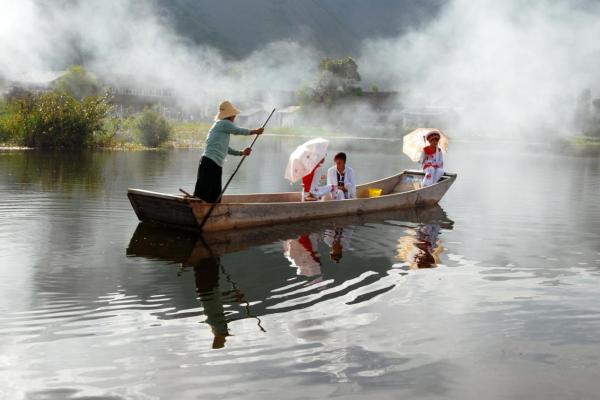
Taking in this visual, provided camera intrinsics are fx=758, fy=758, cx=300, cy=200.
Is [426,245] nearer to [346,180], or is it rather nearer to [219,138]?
[346,180]

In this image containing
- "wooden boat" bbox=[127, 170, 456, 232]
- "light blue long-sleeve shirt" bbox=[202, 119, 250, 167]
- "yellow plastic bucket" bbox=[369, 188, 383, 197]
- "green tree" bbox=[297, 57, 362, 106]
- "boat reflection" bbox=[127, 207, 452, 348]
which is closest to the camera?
"boat reflection" bbox=[127, 207, 452, 348]

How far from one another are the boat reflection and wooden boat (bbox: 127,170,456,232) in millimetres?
163

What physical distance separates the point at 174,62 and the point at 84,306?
10045 cm

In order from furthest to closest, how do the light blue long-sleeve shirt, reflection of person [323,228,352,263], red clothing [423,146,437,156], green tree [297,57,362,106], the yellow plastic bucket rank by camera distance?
1. green tree [297,57,362,106]
2. red clothing [423,146,437,156]
3. the yellow plastic bucket
4. the light blue long-sleeve shirt
5. reflection of person [323,228,352,263]

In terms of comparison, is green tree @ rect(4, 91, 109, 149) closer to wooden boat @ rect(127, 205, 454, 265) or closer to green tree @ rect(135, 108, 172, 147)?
green tree @ rect(135, 108, 172, 147)

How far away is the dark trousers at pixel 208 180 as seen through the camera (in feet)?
36.8

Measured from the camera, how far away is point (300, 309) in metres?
7.22

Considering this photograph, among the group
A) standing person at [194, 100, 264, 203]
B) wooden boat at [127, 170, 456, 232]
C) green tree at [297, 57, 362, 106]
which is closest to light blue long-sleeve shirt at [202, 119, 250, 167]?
standing person at [194, 100, 264, 203]

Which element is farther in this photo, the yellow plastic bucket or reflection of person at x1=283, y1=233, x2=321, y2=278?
the yellow plastic bucket

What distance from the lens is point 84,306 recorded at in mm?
7117

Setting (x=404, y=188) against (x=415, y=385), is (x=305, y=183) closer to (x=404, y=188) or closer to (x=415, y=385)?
(x=404, y=188)

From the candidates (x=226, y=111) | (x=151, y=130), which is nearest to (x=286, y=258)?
(x=226, y=111)

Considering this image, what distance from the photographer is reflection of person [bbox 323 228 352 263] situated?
10177 mm

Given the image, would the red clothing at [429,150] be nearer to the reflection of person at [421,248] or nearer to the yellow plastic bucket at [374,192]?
the yellow plastic bucket at [374,192]
